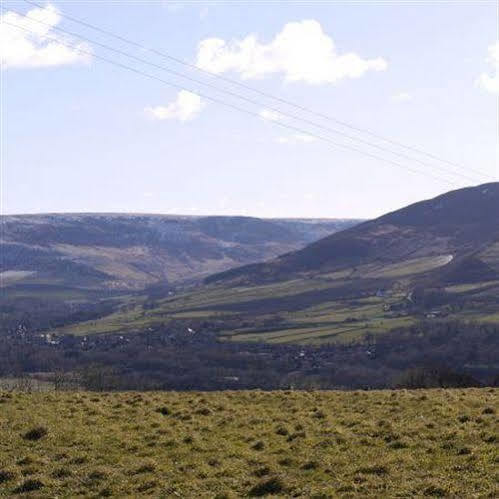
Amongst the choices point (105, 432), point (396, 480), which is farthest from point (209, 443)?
point (396, 480)

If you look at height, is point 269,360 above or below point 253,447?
below

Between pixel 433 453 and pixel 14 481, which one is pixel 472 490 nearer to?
pixel 433 453

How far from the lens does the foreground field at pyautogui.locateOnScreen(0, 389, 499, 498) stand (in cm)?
1994

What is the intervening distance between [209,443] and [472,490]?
10586 mm

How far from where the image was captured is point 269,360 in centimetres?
15925

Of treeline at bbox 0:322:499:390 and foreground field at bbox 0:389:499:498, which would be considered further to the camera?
treeline at bbox 0:322:499:390

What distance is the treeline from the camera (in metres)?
134

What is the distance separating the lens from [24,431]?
1117 inches

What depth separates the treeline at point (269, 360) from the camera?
134 m

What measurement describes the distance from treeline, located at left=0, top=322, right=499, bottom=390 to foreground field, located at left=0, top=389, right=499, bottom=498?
258 ft

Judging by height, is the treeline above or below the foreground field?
below

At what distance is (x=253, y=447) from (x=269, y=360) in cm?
13500

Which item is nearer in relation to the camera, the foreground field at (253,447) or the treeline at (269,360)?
the foreground field at (253,447)

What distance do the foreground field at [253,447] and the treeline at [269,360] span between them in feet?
258
